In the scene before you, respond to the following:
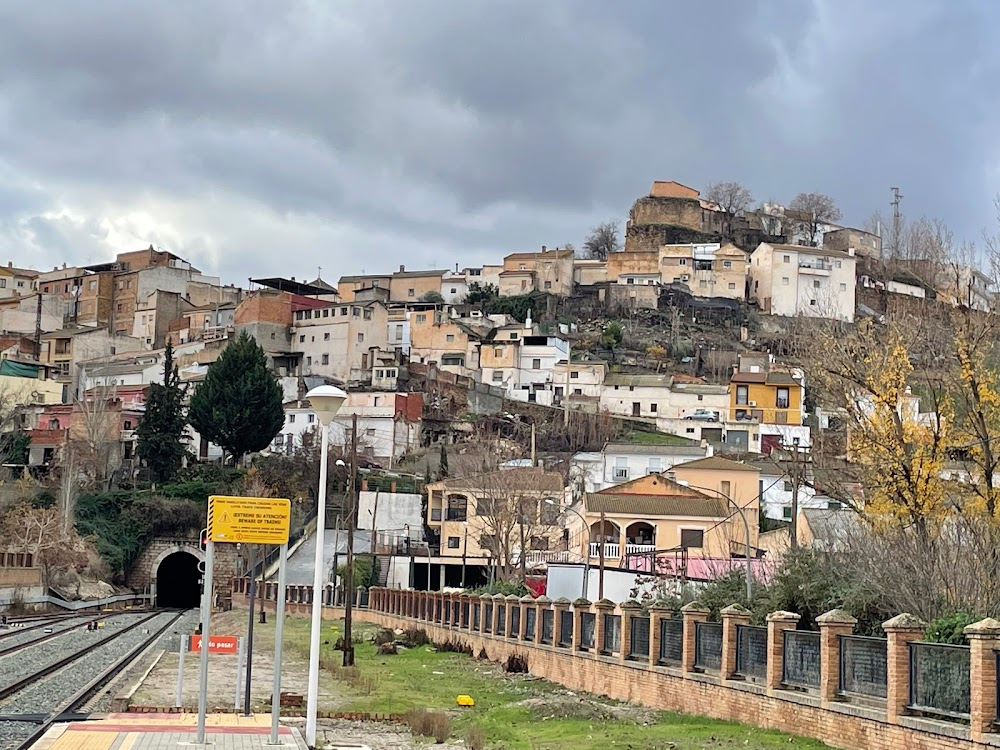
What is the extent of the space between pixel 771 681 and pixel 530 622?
13599 mm

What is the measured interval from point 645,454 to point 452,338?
1188 inches

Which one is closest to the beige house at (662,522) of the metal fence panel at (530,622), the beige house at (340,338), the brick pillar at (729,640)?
the metal fence panel at (530,622)

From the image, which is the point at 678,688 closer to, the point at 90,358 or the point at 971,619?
the point at 971,619

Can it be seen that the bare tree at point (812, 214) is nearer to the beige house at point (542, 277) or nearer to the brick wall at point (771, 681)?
the beige house at point (542, 277)

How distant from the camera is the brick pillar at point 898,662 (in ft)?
48.6

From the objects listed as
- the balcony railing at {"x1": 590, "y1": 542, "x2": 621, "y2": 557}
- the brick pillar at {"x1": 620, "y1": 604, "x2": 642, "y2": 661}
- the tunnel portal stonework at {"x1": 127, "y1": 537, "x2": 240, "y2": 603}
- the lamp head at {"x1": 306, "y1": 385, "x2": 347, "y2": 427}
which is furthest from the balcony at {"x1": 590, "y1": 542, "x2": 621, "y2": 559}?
the lamp head at {"x1": 306, "y1": 385, "x2": 347, "y2": 427}

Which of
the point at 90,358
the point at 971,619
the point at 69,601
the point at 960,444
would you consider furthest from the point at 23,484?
the point at 971,619

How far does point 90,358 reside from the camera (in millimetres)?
113812

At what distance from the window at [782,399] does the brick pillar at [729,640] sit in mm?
76421

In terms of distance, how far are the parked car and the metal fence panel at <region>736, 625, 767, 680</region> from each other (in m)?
78.2

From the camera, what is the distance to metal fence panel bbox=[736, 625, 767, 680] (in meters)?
19.0

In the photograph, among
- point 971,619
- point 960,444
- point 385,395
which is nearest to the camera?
point 971,619

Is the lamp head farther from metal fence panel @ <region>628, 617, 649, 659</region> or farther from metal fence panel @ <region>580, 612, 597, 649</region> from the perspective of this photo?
metal fence panel @ <region>580, 612, 597, 649</region>

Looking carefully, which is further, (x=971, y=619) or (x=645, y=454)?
(x=645, y=454)
